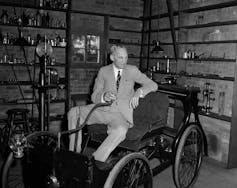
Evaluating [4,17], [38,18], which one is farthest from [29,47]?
[4,17]

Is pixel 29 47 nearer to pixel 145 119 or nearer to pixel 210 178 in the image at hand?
pixel 145 119

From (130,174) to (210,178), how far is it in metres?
1.72

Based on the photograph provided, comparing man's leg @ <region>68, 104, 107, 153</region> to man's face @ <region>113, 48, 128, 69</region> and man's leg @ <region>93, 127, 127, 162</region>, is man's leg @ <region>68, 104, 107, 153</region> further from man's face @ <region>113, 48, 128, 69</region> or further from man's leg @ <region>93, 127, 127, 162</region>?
man's face @ <region>113, 48, 128, 69</region>

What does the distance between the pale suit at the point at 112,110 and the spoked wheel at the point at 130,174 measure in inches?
11.0

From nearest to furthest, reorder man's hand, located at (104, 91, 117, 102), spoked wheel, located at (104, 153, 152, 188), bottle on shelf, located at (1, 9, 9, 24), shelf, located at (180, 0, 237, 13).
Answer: spoked wheel, located at (104, 153, 152, 188) < man's hand, located at (104, 91, 117, 102) < shelf, located at (180, 0, 237, 13) < bottle on shelf, located at (1, 9, 9, 24)

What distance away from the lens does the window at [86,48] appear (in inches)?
248

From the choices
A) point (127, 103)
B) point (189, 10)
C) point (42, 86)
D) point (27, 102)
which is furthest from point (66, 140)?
point (189, 10)

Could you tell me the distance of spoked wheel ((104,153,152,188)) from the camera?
2195 mm

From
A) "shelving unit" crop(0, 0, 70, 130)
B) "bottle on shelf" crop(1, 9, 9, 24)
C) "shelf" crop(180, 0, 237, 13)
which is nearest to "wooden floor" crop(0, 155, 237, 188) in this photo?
"shelf" crop(180, 0, 237, 13)

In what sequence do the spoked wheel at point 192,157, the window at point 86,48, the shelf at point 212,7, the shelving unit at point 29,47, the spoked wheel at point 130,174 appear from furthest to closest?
the window at point 86,48
the shelving unit at point 29,47
the shelf at point 212,7
the spoked wheel at point 192,157
the spoked wheel at point 130,174

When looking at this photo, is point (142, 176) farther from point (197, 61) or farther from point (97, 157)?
point (197, 61)

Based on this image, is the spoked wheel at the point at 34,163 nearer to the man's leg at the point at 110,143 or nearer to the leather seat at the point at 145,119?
the man's leg at the point at 110,143

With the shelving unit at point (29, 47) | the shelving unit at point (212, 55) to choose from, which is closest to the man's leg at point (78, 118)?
the shelving unit at point (212, 55)

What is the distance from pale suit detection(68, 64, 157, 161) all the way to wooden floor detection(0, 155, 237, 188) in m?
1.00
